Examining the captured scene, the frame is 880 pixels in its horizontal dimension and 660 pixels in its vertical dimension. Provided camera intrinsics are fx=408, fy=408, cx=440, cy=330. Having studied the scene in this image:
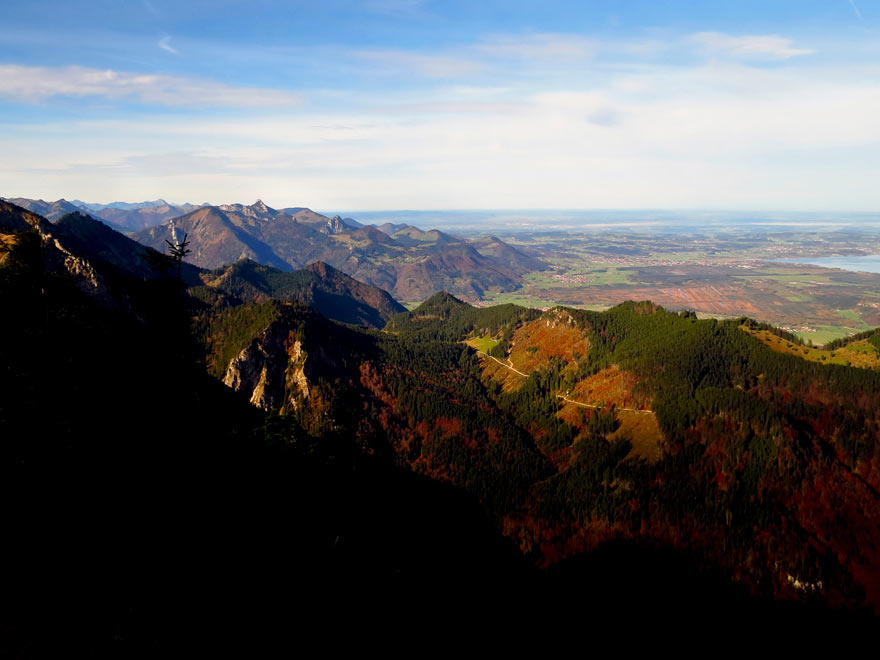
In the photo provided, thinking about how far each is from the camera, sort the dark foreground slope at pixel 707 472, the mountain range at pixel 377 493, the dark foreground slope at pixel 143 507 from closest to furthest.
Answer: the dark foreground slope at pixel 143 507, the mountain range at pixel 377 493, the dark foreground slope at pixel 707 472

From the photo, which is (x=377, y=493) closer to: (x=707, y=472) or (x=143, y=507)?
(x=143, y=507)

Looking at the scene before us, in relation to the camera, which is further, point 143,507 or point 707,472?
point 707,472

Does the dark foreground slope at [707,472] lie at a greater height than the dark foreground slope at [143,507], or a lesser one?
lesser

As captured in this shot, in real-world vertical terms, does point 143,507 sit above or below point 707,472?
above

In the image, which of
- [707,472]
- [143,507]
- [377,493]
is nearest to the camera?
[143,507]

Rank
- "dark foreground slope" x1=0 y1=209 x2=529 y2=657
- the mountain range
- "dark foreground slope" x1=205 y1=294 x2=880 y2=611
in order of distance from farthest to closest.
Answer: "dark foreground slope" x1=205 y1=294 x2=880 y2=611, the mountain range, "dark foreground slope" x1=0 y1=209 x2=529 y2=657

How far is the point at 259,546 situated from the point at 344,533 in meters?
25.9

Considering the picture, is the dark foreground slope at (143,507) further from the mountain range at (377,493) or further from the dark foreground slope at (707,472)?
the dark foreground slope at (707,472)

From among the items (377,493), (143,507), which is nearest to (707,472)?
(377,493)

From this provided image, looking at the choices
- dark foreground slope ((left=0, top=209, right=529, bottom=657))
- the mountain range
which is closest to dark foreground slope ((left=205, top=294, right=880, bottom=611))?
the mountain range

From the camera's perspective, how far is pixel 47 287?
1587 inches

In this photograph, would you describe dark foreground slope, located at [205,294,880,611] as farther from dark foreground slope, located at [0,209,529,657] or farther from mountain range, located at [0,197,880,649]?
dark foreground slope, located at [0,209,529,657]

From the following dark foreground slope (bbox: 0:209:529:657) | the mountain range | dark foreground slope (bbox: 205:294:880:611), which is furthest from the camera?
dark foreground slope (bbox: 205:294:880:611)

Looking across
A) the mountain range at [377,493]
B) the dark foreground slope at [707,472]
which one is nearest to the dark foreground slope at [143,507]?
the mountain range at [377,493]
